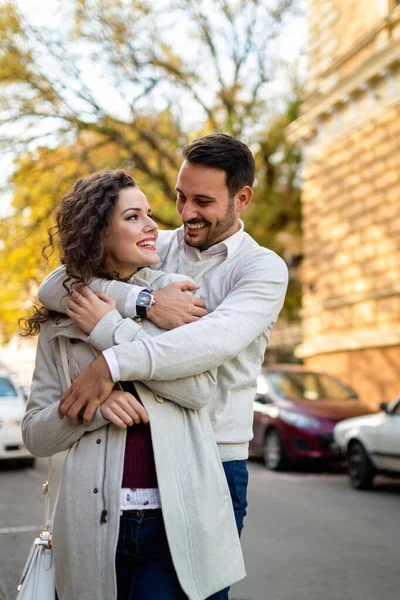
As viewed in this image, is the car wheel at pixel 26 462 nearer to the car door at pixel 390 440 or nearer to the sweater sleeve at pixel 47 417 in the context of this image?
the car door at pixel 390 440

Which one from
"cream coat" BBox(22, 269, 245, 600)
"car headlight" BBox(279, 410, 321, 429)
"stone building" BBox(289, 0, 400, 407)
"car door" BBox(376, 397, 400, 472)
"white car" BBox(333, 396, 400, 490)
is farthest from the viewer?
"stone building" BBox(289, 0, 400, 407)

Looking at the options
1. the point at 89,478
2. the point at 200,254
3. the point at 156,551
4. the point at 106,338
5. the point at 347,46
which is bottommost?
the point at 156,551

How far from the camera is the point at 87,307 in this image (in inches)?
96.9

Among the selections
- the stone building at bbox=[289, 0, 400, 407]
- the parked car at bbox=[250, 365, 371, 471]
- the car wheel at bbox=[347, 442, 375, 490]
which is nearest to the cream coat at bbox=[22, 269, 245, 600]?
the car wheel at bbox=[347, 442, 375, 490]

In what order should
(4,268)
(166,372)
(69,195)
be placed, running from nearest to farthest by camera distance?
1. (166,372)
2. (69,195)
3. (4,268)

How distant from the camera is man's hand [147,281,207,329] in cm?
248

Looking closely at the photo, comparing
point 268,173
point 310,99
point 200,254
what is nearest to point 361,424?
point 200,254

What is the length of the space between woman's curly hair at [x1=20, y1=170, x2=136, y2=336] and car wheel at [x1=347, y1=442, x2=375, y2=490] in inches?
349

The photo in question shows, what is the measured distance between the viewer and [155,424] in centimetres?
236

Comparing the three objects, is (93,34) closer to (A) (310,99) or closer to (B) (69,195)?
(A) (310,99)

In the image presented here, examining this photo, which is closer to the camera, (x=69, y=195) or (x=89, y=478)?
(x=89, y=478)

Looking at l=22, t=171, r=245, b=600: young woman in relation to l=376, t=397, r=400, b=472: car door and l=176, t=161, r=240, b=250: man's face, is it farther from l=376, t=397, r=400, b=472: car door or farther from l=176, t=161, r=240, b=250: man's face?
l=376, t=397, r=400, b=472: car door

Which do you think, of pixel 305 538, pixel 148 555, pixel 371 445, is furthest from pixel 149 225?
pixel 371 445

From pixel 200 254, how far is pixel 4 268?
1639 cm
